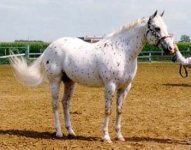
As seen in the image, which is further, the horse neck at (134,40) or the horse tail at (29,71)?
the horse tail at (29,71)

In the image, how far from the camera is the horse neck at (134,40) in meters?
7.51

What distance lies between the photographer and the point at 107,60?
292 inches

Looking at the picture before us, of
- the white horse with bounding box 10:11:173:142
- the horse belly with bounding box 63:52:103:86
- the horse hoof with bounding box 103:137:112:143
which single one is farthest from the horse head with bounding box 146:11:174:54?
the horse hoof with bounding box 103:137:112:143

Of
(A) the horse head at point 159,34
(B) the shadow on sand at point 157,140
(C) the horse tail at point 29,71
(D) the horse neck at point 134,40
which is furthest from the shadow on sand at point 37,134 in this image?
(A) the horse head at point 159,34

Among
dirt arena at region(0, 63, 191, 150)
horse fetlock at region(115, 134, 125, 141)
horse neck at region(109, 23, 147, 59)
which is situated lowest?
dirt arena at region(0, 63, 191, 150)

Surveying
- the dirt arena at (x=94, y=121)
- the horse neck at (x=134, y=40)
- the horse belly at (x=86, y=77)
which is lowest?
the dirt arena at (x=94, y=121)

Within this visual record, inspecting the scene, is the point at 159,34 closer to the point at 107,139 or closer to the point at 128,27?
the point at 128,27

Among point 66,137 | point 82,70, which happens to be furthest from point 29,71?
point 66,137

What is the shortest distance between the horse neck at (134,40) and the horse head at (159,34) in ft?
0.53

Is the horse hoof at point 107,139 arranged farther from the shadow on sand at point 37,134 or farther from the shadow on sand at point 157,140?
the shadow on sand at point 157,140

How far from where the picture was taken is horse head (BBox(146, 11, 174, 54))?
7050 millimetres

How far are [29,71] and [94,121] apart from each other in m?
→ 1.91

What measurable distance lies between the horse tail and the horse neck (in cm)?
177

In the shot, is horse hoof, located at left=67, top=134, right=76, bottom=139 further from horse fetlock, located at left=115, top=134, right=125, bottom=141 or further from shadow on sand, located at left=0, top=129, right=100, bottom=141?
horse fetlock, located at left=115, top=134, right=125, bottom=141
